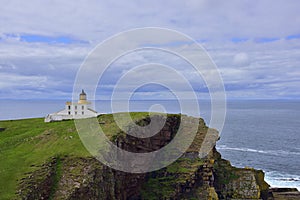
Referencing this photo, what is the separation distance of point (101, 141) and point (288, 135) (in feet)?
305

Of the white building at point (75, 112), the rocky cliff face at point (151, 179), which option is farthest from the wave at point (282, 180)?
the white building at point (75, 112)

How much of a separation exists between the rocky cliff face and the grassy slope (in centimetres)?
100

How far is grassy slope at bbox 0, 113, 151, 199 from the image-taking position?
97.5 ft

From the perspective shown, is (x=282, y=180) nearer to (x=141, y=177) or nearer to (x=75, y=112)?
(x=141, y=177)

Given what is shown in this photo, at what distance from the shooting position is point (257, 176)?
169ft

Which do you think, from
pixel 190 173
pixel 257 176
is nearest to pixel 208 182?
pixel 190 173

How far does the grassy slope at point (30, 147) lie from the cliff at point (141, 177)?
228 millimetres

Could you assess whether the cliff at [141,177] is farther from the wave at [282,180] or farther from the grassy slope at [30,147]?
the wave at [282,180]

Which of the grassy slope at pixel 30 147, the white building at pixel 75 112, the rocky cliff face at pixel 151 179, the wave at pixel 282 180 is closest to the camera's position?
the grassy slope at pixel 30 147

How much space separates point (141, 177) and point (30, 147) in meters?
14.3

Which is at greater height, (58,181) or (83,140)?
(83,140)

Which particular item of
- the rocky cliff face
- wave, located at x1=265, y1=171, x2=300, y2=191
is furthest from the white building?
wave, located at x1=265, y1=171, x2=300, y2=191

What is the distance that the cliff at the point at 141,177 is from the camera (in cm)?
3039

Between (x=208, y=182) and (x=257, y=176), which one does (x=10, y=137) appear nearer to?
(x=208, y=182)
